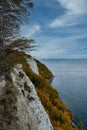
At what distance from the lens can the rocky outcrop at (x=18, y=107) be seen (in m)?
15.0

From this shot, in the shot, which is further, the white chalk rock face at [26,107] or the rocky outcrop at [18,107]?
the white chalk rock face at [26,107]

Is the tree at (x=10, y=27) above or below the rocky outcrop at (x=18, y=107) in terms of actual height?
above

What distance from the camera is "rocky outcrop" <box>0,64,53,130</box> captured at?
15.0 meters

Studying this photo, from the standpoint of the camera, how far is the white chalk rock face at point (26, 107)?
15547 mm

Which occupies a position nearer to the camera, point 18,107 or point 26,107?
point 18,107

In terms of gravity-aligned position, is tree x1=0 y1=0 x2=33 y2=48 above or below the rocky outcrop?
above

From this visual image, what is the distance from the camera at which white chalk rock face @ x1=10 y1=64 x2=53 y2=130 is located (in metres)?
15.5

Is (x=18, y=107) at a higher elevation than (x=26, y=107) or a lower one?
higher

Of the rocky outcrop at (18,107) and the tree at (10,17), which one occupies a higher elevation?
the tree at (10,17)

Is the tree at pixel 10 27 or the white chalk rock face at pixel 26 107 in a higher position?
the tree at pixel 10 27

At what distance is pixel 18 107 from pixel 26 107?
91cm

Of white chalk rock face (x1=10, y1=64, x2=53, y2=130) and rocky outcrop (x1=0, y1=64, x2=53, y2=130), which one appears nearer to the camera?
rocky outcrop (x1=0, y1=64, x2=53, y2=130)

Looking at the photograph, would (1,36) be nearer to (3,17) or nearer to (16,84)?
(3,17)

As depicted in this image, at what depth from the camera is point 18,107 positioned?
15570mm
